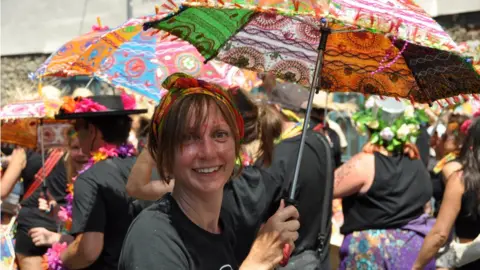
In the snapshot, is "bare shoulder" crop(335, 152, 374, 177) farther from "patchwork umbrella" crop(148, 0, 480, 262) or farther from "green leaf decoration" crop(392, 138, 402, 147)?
"patchwork umbrella" crop(148, 0, 480, 262)

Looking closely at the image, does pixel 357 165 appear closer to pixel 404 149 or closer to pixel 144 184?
pixel 404 149

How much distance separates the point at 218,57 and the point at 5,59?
38.1 feet

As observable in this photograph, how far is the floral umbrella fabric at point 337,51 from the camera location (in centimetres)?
263

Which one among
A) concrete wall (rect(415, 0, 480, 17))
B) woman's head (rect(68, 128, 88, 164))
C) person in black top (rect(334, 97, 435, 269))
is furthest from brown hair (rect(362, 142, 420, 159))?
concrete wall (rect(415, 0, 480, 17))

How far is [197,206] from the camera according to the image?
228cm

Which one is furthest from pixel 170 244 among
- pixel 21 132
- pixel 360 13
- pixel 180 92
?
pixel 21 132

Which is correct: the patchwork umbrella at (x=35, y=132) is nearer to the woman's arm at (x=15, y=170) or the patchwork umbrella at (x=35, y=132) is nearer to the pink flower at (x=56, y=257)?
the woman's arm at (x=15, y=170)

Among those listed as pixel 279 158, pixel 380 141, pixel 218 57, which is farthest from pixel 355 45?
pixel 380 141

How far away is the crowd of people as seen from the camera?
2.25 meters

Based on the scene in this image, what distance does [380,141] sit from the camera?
4738 millimetres

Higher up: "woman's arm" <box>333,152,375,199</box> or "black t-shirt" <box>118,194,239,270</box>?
"black t-shirt" <box>118,194,239,270</box>

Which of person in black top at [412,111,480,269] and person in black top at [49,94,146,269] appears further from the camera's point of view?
person in black top at [412,111,480,269]

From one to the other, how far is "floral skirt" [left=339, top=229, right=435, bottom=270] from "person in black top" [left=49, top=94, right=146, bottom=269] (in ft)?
5.17

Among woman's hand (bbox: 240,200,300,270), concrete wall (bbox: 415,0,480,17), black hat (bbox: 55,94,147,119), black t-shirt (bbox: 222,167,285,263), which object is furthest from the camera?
concrete wall (bbox: 415,0,480,17)
